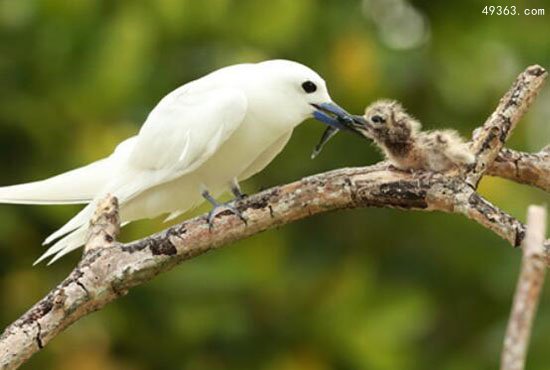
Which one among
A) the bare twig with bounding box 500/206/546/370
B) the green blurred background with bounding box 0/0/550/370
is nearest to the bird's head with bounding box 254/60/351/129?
the bare twig with bounding box 500/206/546/370

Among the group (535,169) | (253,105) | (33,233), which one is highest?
(33,233)

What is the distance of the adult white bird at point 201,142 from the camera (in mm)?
4625

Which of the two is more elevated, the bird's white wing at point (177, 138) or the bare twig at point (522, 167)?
the bird's white wing at point (177, 138)

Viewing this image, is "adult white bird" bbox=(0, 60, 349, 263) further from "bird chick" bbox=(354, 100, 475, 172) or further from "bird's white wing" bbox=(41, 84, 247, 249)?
"bird chick" bbox=(354, 100, 475, 172)

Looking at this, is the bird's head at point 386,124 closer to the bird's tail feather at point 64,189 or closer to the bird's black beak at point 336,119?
the bird's black beak at point 336,119

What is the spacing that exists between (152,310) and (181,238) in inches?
163

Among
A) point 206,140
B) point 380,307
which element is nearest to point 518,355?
point 206,140

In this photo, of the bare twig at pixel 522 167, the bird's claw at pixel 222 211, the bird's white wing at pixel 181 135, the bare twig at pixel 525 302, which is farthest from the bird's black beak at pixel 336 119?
the bare twig at pixel 525 302

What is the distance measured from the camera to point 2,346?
3.74 m

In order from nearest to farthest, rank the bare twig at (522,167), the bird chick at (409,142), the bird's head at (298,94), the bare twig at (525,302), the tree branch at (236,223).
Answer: the bare twig at (525,302)
the tree branch at (236,223)
the bird chick at (409,142)
the bare twig at (522,167)
the bird's head at (298,94)

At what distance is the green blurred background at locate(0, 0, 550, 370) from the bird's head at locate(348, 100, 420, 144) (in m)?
2.39

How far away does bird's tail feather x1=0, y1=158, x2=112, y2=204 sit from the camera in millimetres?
4684

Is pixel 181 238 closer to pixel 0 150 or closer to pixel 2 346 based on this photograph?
pixel 2 346

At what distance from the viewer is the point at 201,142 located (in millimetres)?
4609
